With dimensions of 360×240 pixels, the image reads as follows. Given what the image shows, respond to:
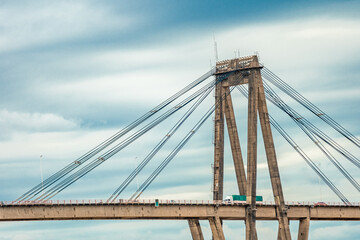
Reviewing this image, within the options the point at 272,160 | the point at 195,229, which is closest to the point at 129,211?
the point at 195,229

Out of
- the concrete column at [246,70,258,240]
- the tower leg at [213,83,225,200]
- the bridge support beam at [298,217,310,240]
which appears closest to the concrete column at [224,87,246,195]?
the tower leg at [213,83,225,200]

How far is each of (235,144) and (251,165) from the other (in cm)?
702

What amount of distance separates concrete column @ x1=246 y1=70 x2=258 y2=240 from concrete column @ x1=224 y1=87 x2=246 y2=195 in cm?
415

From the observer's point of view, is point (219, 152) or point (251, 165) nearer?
point (251, 165)

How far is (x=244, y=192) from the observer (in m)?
191

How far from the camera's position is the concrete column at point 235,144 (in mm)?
188250

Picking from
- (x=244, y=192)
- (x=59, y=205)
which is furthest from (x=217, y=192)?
(x=59, y=205)

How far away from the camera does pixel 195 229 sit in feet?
602

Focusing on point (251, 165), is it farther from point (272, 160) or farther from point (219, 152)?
point (272, 160)

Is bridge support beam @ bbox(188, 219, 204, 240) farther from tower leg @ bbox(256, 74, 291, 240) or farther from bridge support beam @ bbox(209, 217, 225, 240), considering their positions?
tower leg @ bbox(256, 74, 291, 240)

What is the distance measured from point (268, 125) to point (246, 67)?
12028 mm

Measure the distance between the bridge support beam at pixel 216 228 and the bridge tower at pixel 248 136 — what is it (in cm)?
531

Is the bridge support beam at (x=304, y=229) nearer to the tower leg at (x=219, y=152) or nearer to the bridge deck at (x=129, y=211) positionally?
the bridge deck at (x=129, y=211)

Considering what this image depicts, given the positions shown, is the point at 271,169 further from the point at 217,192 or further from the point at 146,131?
the point at 146,131
